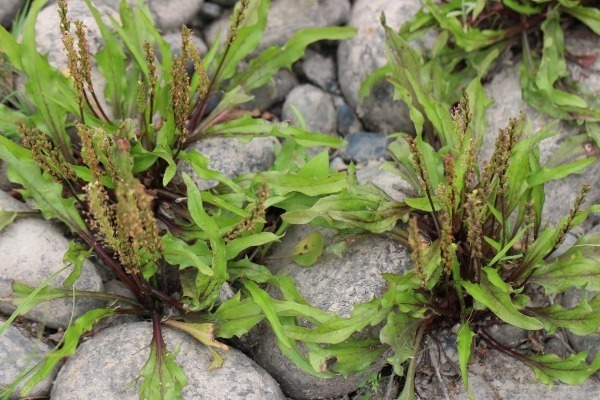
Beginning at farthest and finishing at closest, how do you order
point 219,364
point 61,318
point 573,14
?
1. point 573,14
2. point 61,318
3. point 219,364

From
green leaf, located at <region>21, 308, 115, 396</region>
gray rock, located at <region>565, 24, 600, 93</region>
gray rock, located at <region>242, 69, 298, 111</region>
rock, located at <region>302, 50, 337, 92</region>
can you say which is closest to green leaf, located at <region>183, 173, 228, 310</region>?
green leaf, located at <region>21, 308, 115, 396</region>

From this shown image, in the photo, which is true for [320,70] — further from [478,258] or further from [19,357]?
[19,357]

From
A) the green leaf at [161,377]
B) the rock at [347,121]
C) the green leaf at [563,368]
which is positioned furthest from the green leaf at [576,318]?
the rock at [347,121]

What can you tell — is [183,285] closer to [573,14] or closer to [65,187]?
[65,187]

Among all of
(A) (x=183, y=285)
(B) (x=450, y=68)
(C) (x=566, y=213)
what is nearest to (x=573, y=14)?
(B) (x=450, y=68)

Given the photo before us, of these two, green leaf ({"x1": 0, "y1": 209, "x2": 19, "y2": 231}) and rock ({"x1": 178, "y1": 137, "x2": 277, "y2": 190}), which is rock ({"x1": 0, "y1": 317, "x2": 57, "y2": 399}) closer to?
green leaf ({"x1": 0, "y1": 209, "x2": 19, "y2": 231})

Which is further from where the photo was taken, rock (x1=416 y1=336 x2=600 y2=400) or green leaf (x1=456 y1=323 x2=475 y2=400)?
rock (x1=416 y1=336 x2=600 y2=400)

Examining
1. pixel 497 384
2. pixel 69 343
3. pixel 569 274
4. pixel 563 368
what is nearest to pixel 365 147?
pixel 569 274
